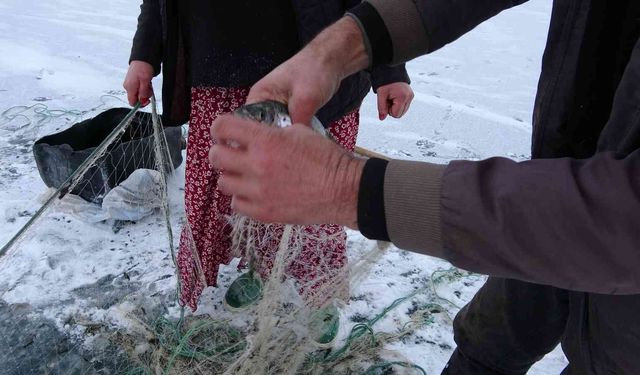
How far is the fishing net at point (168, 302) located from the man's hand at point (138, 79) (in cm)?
10

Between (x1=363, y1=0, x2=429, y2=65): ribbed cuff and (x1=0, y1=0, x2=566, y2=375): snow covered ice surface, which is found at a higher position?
(x1=363, y1=0, x2=429, y2=65): ribbed cuff

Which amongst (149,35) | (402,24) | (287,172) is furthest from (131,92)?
(287,172)

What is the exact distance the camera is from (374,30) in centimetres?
114

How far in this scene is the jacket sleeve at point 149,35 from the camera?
1718mm

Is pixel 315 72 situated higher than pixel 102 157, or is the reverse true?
pixel 315 72

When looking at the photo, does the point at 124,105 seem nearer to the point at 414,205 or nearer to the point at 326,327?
the point at 326,327

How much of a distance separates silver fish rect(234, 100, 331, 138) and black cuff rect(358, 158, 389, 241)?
0.71ft

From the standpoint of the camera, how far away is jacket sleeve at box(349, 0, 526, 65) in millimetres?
1142

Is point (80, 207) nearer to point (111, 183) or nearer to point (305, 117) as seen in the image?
point (111, 183)

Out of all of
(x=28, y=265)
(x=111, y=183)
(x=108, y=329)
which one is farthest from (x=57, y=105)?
(x=108, y=329)

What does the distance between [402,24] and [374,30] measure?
0.22ft

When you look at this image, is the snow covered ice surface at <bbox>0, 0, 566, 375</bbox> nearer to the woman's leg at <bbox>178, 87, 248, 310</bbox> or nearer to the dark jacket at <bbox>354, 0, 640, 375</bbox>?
the woman's leg at <bbox>178, 87, 248, 310</bbox>

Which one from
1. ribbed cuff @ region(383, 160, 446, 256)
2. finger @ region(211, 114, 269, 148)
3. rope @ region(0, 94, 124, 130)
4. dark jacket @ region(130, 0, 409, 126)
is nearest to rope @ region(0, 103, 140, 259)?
dark jacket @ region(130, 0, 409, 126)

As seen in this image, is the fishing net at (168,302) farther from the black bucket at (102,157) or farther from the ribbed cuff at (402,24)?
the ribbed cuff at (402,24)
